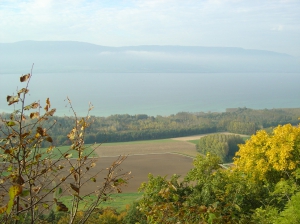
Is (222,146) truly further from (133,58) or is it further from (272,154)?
(133,58)

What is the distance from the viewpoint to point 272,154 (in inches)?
313

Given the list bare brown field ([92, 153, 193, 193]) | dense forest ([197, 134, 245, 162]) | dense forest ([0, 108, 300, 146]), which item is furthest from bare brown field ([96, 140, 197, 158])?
dense forest ([0, 108, 300, 146])

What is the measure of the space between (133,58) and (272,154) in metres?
134

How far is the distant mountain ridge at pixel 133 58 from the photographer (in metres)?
79.4

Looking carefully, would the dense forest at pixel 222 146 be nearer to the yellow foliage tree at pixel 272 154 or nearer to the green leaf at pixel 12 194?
the yellow foliage tree at pixel 272 154

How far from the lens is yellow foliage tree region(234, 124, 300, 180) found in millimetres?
7855

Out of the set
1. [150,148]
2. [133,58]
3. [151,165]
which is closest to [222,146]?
[151,165]

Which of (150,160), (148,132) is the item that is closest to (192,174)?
(150,160)

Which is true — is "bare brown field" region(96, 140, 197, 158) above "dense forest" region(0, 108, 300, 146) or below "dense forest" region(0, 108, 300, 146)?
below

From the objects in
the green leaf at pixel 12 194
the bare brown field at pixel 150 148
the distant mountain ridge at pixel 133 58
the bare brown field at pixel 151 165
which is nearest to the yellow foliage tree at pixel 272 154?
the green leaf at pixel 12 194

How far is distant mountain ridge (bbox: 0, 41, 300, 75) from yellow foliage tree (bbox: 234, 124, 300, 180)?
4248 centimetres

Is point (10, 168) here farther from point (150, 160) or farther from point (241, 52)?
point (241, 52)

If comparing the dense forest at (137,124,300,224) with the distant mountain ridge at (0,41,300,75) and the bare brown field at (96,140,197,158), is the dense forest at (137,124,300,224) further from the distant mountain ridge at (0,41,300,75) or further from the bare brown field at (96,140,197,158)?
the distant mountain ridge at (0,41,300,75)

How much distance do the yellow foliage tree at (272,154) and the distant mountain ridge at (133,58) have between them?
42.5 meters
